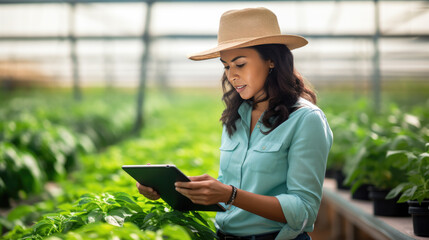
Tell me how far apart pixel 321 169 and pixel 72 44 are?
745cm

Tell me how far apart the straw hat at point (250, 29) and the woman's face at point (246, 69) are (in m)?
0.05

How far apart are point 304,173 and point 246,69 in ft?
1.69

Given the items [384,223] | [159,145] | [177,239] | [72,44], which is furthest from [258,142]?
[72,44]

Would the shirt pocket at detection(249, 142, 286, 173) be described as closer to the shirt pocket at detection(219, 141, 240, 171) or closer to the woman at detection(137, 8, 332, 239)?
the woman at detection(137, 8, 332, 239)

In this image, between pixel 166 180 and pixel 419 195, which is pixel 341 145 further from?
pixel 166 180

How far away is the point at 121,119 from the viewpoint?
9078mm

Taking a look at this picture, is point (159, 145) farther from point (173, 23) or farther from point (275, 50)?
point (173, 23)

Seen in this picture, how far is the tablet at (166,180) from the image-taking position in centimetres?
161

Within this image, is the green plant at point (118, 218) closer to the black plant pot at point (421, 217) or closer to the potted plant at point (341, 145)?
the black plant pot at point (421, 217)

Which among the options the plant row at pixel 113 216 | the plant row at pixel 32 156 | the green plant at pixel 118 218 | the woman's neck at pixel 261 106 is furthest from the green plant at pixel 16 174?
the woman's neck at pixel 261 106

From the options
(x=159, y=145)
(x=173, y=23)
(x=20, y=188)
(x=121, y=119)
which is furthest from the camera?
(x=173, y=23)

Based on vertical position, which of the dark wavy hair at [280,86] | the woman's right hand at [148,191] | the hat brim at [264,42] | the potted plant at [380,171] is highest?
the hat brim at [264,42]

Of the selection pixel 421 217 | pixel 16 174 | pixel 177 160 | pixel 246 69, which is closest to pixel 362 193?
pixel 421 217

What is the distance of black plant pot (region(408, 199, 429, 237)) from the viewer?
2213 mm
